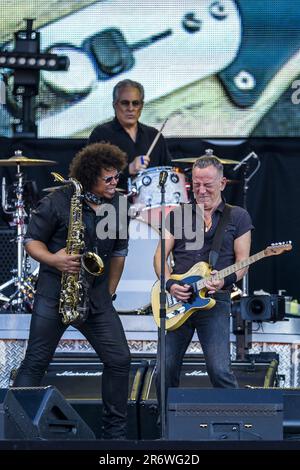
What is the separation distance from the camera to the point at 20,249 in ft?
34.7

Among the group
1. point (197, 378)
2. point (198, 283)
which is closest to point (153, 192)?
point (197, 378)

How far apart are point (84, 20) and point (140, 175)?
2.74m

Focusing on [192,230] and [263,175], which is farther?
[263,175]

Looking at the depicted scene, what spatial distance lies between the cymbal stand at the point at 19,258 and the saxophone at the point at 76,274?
101 inches

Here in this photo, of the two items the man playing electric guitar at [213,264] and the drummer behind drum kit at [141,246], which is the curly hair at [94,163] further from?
the drummer behind drum kit at [141,246]

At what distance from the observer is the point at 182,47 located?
12141 mm

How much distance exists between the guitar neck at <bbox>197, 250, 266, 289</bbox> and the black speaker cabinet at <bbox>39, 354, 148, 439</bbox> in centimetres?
97

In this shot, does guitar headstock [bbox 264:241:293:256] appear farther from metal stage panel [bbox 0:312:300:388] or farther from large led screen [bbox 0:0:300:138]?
large led screen [bbox 0:0:300:138]

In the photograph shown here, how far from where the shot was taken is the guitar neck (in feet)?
24.3

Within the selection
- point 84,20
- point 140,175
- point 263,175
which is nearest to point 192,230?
point 140,175

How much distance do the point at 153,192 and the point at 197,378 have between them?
7.54ft

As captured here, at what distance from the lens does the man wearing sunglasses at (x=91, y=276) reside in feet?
24.5
